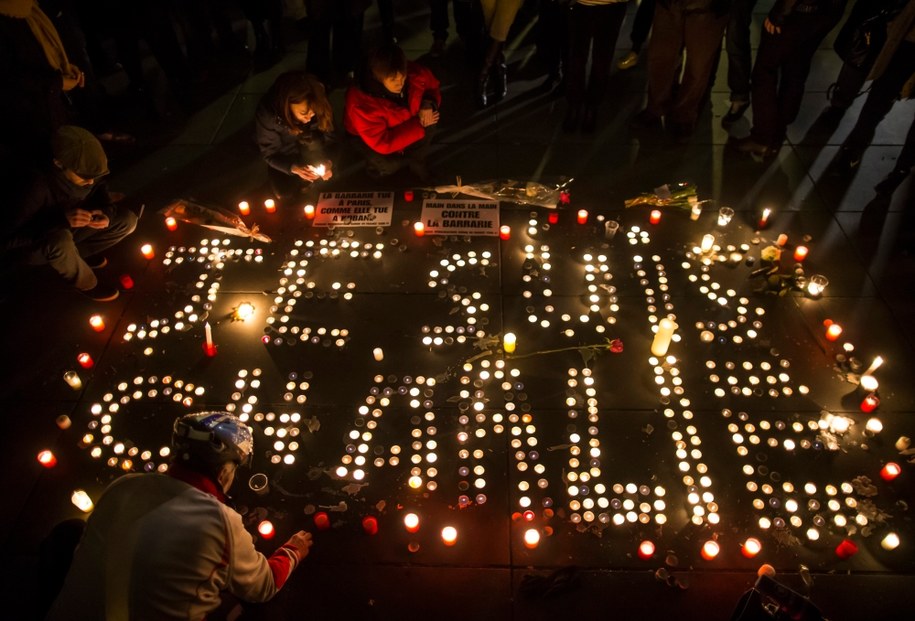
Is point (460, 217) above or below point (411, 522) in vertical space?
above

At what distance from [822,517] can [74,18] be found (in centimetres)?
727

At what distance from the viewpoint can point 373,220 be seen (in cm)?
461

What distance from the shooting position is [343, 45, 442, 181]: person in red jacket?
4098mm

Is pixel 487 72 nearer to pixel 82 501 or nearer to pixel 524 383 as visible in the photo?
pixel 524 383

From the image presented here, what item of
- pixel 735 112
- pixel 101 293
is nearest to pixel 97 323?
pixel 101 293

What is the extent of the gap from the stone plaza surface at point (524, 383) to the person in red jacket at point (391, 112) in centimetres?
35

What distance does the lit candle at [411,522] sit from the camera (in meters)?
2.91

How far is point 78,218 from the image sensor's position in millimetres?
3811

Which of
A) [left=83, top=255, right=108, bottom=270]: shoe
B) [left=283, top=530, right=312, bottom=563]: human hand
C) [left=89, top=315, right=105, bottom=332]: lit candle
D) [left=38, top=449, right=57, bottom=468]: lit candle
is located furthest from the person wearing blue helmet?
[left=83, top=255, right=108, bottom=270]: shoe

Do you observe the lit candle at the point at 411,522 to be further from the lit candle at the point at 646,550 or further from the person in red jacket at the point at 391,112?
the person in red jacket at the point at 391,112

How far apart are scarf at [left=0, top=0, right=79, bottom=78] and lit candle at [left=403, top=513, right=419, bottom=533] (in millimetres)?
4281

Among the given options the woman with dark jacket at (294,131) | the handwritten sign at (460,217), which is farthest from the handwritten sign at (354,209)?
the handwritten sign at (460,217)

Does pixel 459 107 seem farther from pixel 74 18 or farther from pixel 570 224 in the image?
pixel 74 18

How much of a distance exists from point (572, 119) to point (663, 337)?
→ 276 cm
